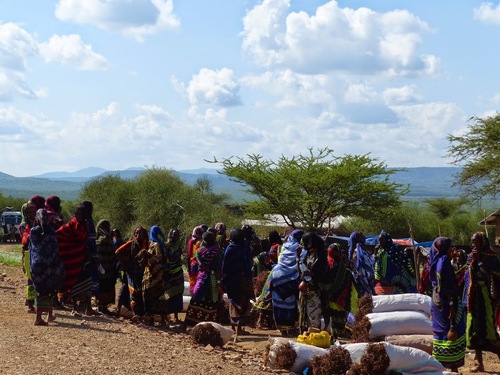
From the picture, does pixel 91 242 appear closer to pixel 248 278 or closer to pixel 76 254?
pixel 76 254

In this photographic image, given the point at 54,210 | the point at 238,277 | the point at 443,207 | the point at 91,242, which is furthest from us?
the point at 443,207

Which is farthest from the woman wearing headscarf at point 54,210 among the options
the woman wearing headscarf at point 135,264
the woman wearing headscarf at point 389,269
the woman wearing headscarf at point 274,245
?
the woman wearing headscarf at point 389,269

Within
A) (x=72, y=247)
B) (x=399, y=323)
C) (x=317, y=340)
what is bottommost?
(x=317, y=340)

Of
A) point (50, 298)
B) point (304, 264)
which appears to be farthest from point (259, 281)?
point (50, 298)

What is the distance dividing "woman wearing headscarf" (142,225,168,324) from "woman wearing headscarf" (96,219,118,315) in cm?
88

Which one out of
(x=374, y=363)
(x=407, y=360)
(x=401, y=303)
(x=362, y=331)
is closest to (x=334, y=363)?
(x=374, y=363)

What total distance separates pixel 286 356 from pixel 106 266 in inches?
188

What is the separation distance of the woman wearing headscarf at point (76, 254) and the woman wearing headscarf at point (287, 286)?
2.86m

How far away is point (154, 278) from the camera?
1262cm

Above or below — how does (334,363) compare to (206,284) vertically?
below

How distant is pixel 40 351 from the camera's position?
9406mm

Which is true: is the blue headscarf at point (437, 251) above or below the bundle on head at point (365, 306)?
above

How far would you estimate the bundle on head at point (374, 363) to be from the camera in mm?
8977

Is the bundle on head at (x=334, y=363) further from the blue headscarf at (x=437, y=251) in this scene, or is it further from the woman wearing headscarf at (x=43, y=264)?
the woman wearing headscarf at (x=43, y=264)
